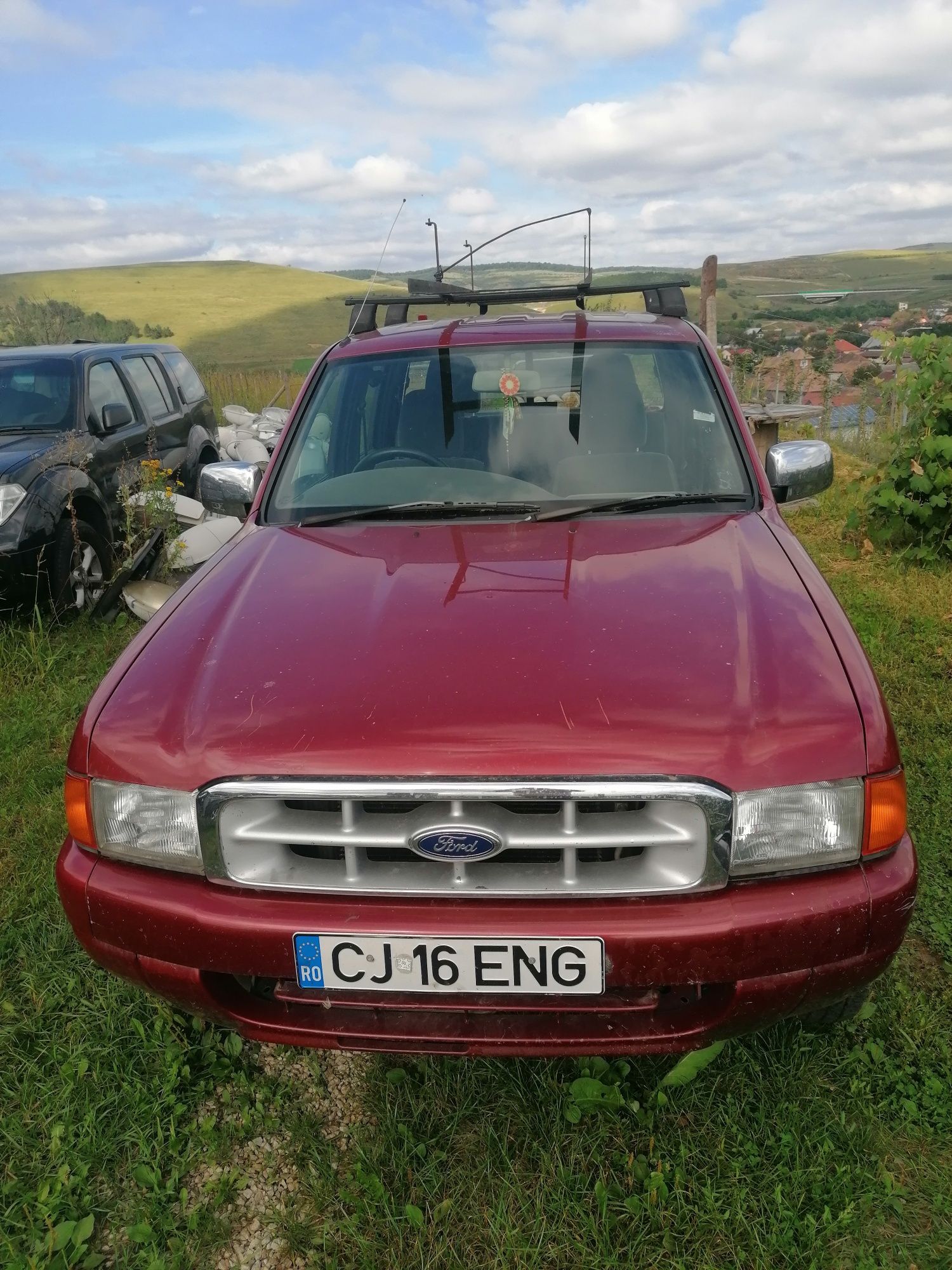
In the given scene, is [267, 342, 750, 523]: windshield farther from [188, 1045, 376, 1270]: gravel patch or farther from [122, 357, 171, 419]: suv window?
[122, 357, 171, 419]: suv window

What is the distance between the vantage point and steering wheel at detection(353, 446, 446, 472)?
114 inches

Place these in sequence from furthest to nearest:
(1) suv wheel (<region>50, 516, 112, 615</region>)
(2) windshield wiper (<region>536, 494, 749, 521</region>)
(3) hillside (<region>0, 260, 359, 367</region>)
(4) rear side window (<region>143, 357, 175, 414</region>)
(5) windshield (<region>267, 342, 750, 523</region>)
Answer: (3) hillside (<region>0, 260, 359, 367</region>) < (4) rear side window (<region>143, 357, 175, 414</region>) < (1) suv wheel (<region>50, 516, 112, 615</region>) < (5) windshield (<region>267, 342, 750, 523</region>) < (2) windshield wiper (<region>536, 494, 749, 521</region>)

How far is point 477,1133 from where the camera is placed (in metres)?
2.06

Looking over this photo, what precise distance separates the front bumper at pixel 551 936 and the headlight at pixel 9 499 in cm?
352

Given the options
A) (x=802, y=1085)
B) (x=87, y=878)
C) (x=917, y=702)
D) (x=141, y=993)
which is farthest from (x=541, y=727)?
(x=917, y=702)

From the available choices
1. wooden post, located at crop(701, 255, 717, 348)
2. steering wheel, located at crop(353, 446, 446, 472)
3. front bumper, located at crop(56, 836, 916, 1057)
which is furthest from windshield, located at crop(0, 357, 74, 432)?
wooden post, located at crop(701, 255, 717, 348)

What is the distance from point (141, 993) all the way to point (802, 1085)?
171 cm

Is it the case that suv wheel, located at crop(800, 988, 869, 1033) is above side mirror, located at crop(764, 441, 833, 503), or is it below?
below

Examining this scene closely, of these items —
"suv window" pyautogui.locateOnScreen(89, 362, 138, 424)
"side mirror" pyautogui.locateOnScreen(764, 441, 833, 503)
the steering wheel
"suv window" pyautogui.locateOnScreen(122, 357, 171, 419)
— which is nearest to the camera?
the steering wheel

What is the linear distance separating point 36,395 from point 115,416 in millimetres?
562

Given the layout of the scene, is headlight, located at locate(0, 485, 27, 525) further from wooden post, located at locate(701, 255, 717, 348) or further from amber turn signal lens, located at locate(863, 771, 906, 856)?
wooden post, located at locate(701, 255, 717, 348)

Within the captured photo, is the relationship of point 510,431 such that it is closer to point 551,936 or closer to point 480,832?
point 480,832

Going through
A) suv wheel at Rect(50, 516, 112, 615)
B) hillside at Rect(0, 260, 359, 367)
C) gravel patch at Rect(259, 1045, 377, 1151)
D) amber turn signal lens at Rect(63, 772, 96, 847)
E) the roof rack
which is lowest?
gravel patch at Rect(259, 1045, 377, 1151)

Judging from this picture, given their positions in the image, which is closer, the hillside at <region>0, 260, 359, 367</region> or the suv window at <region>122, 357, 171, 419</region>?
the suv window at <region>122, 357, 171, 419</region>
